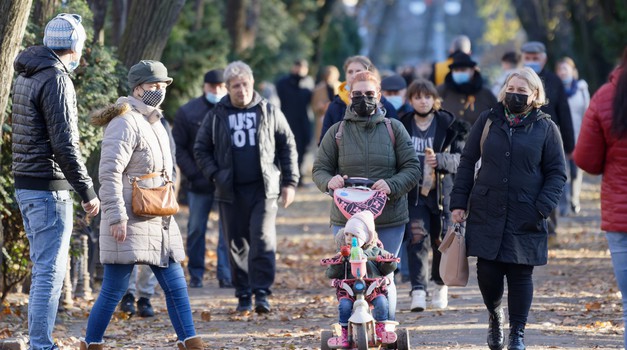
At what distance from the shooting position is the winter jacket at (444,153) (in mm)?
11180

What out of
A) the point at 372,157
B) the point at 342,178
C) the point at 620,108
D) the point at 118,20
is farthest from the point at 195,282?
the point at 620,108

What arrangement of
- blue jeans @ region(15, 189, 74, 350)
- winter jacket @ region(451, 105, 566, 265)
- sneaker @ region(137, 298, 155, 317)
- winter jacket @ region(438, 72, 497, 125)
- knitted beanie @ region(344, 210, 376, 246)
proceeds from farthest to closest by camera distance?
winter jacket @ region(438, 72, 497, 125) → sneaker @ region(137, 298, 155, 317) → winter jacket @ region(451, 105, 566, 265) → blue jeans @ region(15, 189, 74, 350) → knitted beanie @ region(344, 210, 376, 246)

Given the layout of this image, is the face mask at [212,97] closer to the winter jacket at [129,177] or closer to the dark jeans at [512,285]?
the winter jacket at [129,177]

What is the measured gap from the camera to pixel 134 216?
873 centimetres

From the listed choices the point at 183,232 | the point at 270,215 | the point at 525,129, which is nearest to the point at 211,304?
the point at 270,215

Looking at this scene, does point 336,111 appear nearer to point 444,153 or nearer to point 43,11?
point 444,153

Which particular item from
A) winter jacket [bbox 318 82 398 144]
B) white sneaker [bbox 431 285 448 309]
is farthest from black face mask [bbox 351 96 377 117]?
white sneaker [bbox 431 285 448 309]

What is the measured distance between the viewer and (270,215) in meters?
11.4

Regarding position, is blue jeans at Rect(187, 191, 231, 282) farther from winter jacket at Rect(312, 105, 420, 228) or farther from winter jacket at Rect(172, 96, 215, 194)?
winter jacket at Rect(312, 105, 420, 228)

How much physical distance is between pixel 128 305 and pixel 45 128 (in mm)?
3409

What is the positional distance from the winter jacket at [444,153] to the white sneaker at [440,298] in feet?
2.28

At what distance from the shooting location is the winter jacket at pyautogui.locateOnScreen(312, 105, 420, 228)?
30.3 feet

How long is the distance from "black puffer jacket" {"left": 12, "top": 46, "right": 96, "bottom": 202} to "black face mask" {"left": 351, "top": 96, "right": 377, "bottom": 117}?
6.64ft

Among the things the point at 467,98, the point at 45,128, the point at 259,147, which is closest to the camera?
the point at 45,128
